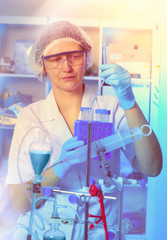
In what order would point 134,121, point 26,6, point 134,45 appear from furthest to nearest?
1. point 134,45
2. point 26,6
3. point 134,121

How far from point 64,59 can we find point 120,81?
0.29 m

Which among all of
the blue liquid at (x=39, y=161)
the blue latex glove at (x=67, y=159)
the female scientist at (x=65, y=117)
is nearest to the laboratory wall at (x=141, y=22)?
the female scientist at (x=65, y=117)

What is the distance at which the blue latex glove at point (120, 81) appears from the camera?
1062mm

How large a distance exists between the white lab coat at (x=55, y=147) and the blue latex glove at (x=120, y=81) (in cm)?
12

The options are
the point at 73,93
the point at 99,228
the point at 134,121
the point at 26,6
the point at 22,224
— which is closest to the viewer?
the point at 99,228

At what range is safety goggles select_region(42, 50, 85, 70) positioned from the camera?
3.99ft

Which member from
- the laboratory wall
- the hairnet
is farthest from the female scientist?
the laboratory wall

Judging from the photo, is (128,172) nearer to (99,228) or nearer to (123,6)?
(99,228)

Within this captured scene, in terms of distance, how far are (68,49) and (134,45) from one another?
0.83m

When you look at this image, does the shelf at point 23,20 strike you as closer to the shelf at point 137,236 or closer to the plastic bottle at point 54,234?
the plastic bottle at point 54,234

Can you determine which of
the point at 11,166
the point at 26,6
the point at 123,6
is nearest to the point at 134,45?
the point at 123,6

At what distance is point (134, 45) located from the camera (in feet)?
6.29

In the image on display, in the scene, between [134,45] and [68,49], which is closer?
[68,49]

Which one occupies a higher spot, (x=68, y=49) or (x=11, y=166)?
(x=68, y=49)
